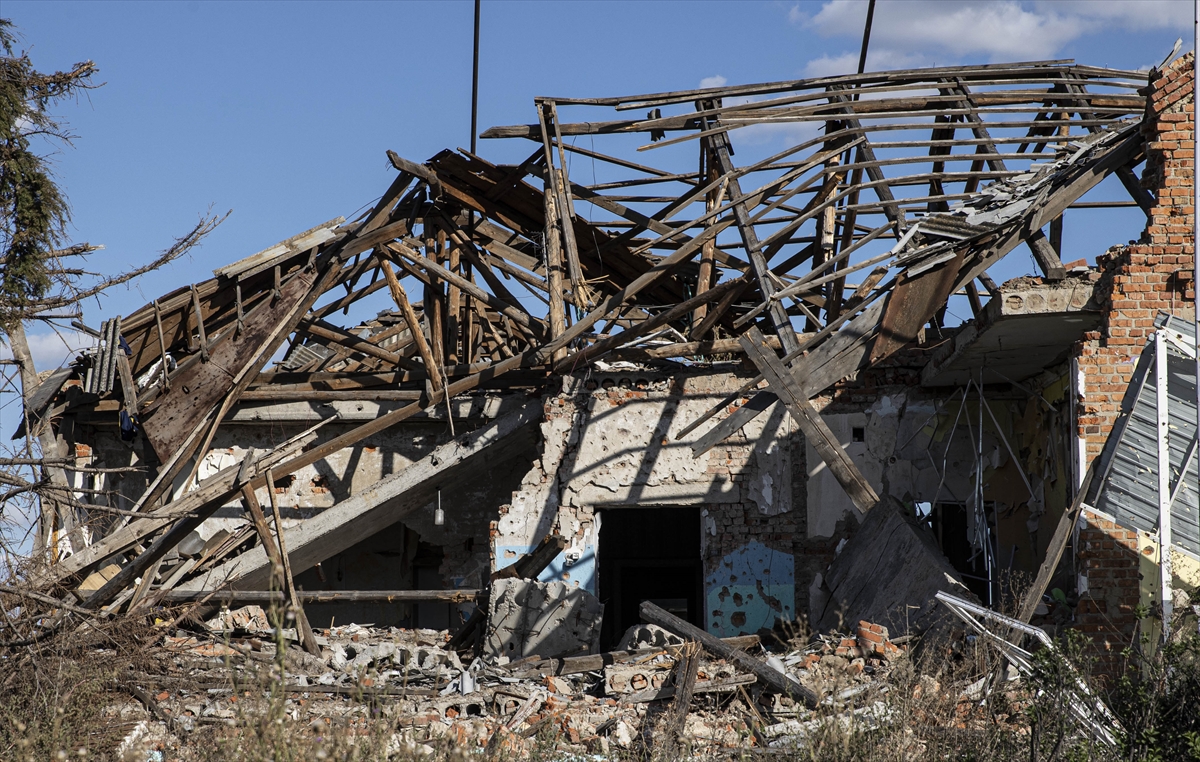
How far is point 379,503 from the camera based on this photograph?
11.9 m

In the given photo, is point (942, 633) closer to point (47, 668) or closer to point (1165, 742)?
point (1165, 742)

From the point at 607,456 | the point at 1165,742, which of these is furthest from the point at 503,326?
the point at 1165,742

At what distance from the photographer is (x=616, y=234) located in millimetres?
13008

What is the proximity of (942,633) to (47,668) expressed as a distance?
6.91 meters

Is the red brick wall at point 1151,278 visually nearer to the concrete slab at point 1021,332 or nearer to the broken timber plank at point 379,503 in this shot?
the concrete slab at point 1021,332

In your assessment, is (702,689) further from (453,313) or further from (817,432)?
(453,313)

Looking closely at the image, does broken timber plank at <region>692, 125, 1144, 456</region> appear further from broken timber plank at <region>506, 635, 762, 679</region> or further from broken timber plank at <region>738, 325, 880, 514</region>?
broken timber plank at <region>506, 635, 762, 679</region>

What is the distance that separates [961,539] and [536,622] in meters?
5.23

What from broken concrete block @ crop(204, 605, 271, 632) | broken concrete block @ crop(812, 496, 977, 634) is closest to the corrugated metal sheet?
broken concrete block @ crop(812, 496, 977, 634)

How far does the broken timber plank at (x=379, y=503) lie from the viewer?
11.4 meters

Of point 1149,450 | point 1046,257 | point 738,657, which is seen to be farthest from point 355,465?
point 1149,450

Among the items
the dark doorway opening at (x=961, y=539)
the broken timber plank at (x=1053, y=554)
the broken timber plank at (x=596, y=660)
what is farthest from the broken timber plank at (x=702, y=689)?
the dark doorway opening at (x=961, y=539)

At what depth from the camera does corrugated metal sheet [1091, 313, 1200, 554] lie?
8086 mm

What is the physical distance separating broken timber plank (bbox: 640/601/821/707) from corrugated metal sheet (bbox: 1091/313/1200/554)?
2817 mm
